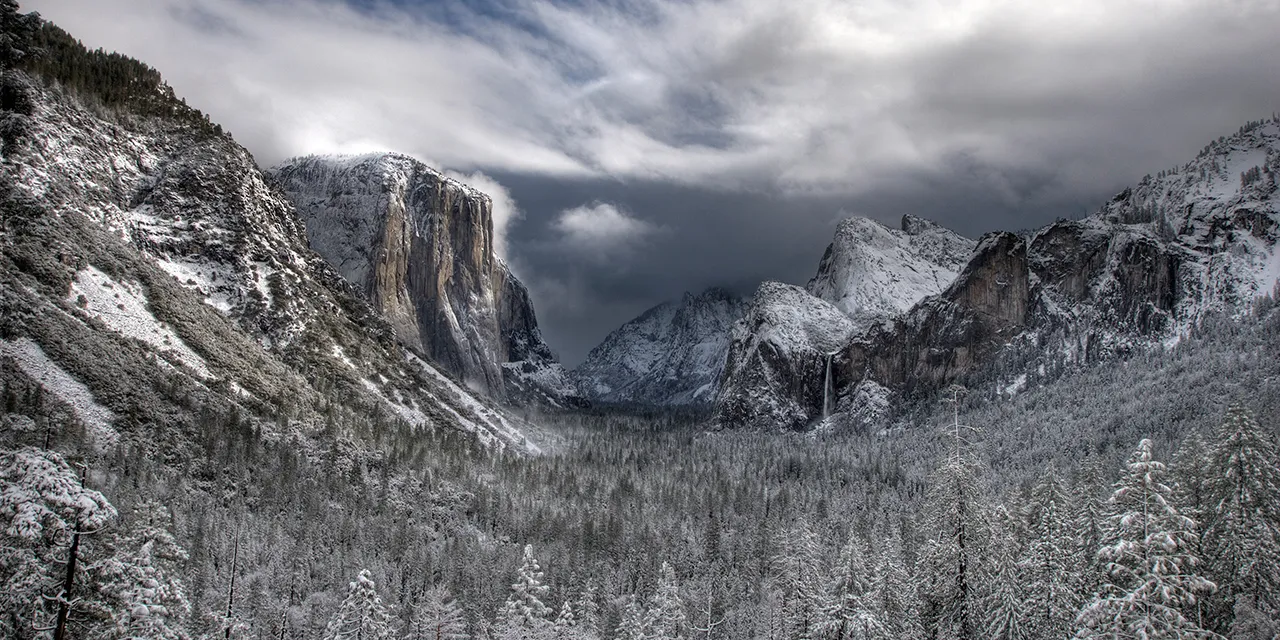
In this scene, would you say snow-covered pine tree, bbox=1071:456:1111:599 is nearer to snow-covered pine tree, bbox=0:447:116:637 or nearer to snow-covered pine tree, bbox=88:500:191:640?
snow-covered pine tree, bbox=88:500:191:640

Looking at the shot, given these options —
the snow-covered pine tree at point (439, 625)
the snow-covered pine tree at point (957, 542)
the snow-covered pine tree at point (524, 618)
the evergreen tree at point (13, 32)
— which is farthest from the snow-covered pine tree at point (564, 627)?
the evergreen tree at point (13, 32)

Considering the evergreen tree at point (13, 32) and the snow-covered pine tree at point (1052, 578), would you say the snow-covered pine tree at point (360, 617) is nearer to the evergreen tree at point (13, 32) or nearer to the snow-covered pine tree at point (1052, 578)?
the evergreen tree at point (13, 32)

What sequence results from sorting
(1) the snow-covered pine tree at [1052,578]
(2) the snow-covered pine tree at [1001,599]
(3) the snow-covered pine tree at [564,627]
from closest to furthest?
(2) the snow-covered pine tree at [1001,599]
(1) the snow-covered pine tree at [1052,578]
(3) the snow-covered pine tree at [564,627]

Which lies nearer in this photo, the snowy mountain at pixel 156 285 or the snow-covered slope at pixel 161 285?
the snowy mountain at pixel 156 285

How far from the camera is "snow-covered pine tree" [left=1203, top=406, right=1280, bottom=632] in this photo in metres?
37.7

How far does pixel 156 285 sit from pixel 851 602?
13692cm

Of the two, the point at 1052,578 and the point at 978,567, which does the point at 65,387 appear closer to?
the point at 978,567

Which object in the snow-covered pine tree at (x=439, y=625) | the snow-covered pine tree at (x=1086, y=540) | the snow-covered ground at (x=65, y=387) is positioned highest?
the snow-covered ground at (x=65, y=387)

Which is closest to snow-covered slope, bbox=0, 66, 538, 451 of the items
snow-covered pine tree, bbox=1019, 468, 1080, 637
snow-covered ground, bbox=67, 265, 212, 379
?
snow-covered ground, bbox=67, 265, 212, 379

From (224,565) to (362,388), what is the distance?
92.0m

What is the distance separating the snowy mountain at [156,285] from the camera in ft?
373

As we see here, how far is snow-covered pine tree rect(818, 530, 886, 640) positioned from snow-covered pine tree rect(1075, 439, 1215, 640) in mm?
14677

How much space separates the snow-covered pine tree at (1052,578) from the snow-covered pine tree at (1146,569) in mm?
6101

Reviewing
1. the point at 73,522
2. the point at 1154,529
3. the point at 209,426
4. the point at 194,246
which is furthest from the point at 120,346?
the point at 1154,529
